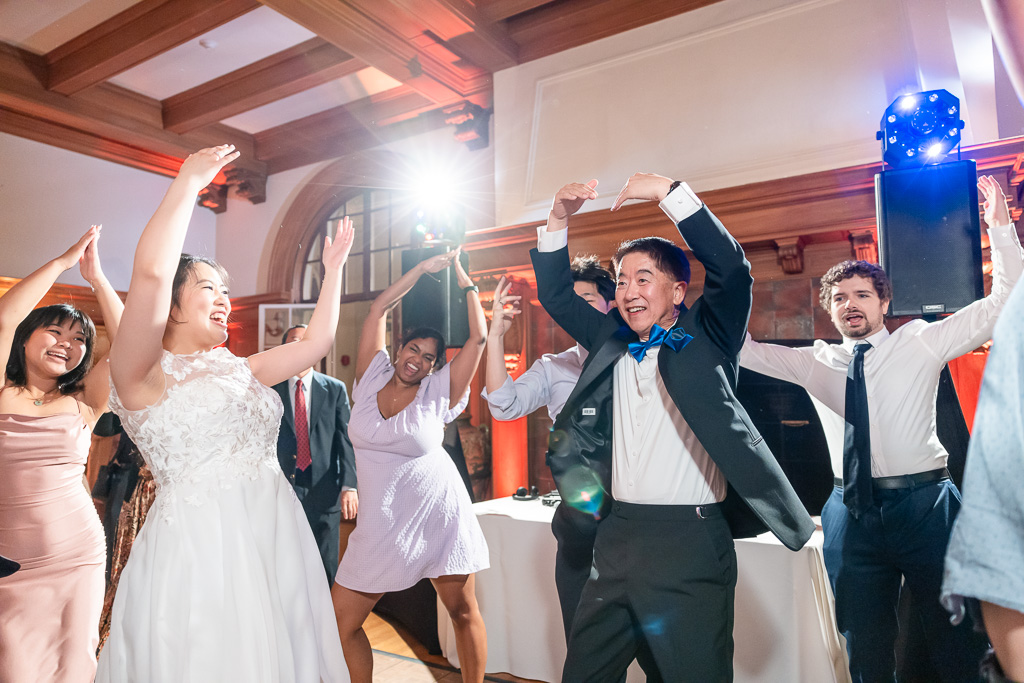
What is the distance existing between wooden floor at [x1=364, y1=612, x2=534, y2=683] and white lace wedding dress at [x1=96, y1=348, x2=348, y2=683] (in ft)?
4.73

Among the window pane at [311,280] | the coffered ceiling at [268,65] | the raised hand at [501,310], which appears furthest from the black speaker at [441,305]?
the window pane at [311,280]

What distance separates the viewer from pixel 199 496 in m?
1.38

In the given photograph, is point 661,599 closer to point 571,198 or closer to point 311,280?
point 571,198

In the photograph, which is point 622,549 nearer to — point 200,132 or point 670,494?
point 670,494

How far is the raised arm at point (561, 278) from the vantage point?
1766 millimetres

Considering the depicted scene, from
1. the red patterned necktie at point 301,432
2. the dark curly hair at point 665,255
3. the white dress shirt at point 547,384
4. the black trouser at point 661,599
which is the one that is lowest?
the black trouser at point 661,599

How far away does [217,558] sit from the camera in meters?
1.35

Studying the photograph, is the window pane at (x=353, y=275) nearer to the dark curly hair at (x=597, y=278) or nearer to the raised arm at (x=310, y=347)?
the dark curly hair at (x=597, y=278)

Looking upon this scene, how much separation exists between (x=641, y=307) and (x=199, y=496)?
3.66ft

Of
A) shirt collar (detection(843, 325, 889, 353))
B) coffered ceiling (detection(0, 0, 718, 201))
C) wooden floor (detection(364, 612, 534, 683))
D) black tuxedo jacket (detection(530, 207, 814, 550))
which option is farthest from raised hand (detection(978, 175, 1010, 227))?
wooden floor (detection(364, 612, 534, 683))

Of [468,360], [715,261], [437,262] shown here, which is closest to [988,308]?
[715,261]

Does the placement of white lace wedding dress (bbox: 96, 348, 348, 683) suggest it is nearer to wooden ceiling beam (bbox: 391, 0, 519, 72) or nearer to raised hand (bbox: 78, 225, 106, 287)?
raised hand (bbox: 78, 225, 106, 287)

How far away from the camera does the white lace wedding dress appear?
1312 millimetres

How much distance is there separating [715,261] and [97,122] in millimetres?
5083
